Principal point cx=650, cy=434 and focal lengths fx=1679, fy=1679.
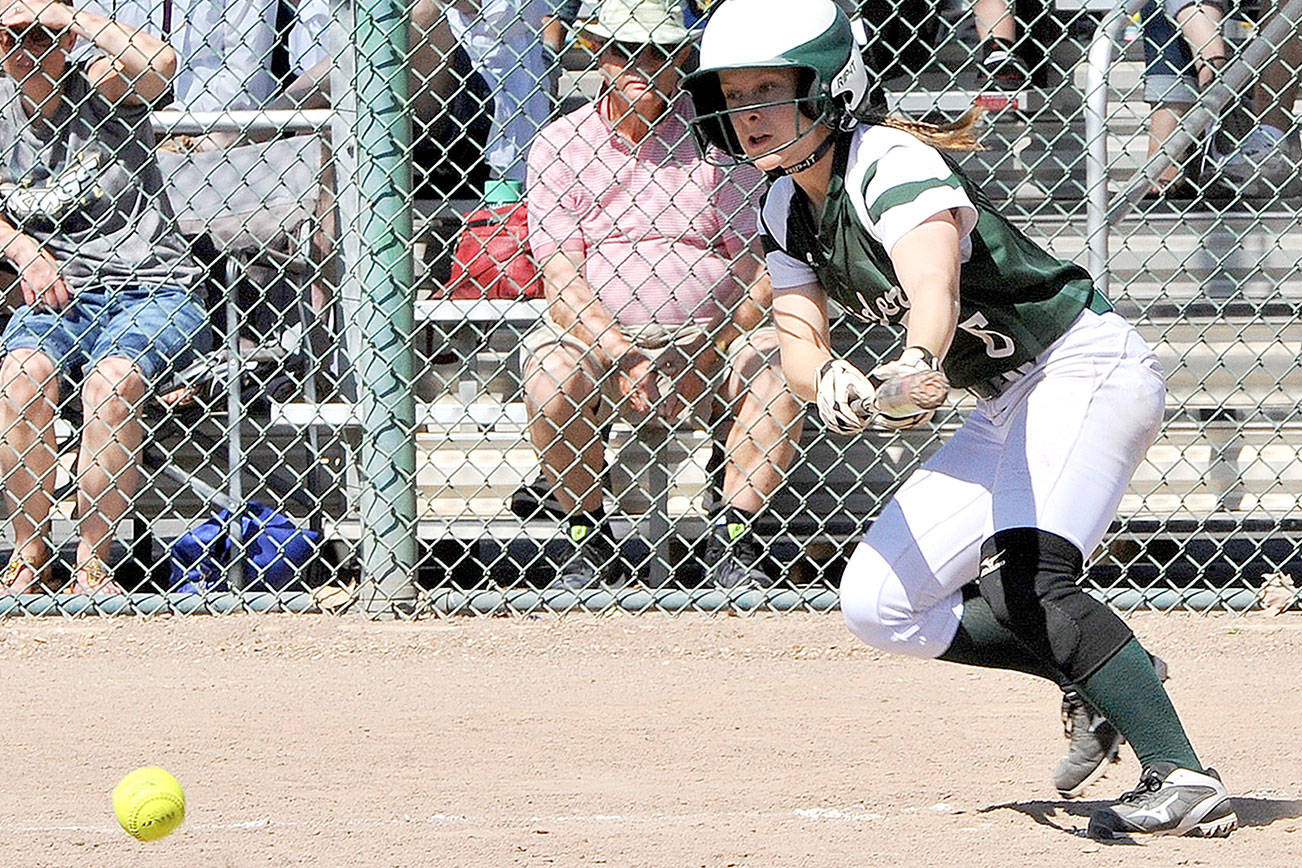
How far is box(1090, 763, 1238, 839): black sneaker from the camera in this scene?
3.23m

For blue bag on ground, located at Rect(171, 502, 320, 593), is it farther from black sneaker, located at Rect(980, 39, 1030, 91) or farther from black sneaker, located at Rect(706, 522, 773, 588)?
black sneaker, located at Rect(980, 39, 1030, 91)

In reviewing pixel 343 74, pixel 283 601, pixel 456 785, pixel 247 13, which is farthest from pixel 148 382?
pixel 456 785

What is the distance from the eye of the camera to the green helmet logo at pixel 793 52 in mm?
3176

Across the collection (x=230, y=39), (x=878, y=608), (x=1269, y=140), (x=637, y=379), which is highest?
(x=230, y=39)

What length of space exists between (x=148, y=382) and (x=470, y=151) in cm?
170

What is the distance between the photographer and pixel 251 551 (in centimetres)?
560

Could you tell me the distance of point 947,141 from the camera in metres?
3.41

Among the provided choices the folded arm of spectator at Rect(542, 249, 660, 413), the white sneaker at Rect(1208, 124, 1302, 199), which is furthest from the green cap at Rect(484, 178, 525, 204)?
the white sneaker at Rect(1208, 124, 1302, 199)

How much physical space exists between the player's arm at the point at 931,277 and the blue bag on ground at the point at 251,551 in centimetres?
302

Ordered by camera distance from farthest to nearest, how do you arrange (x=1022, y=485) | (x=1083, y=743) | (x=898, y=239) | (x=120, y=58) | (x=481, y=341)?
1. (x=481, y=341)
2. (x=120, y=58)
3. (x=1083, y=743)
4. (x=1022, y=485)
5. (x=898, y=239)

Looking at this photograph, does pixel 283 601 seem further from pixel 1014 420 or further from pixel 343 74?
pixel 1014 420

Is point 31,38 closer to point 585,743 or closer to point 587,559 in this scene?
point 587,559

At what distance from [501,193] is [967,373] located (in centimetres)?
260

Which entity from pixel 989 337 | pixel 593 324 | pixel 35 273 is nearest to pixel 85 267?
pixel 35 273
